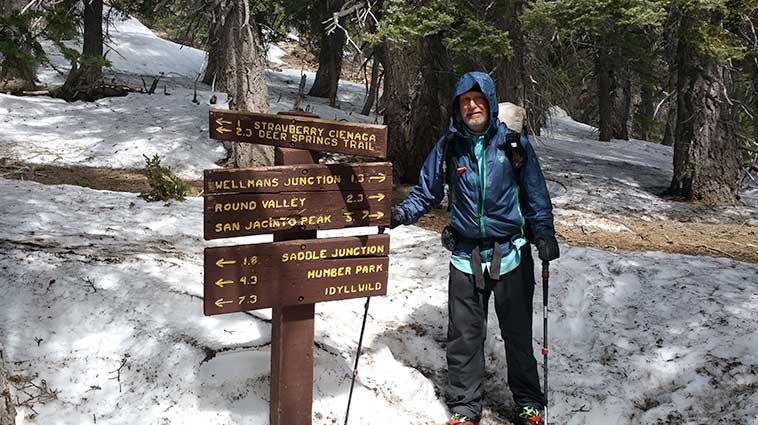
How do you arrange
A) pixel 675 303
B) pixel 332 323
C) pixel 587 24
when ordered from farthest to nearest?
pixel 587 24, pixel 675 303, pixel 332 323

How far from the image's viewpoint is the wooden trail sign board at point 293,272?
12.2 feet

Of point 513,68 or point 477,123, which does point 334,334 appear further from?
point 513,68

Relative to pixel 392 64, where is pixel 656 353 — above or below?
below

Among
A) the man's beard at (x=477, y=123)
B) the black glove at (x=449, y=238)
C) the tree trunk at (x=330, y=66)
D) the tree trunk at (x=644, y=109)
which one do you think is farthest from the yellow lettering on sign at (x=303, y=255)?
the tree trunk at (x=644, y=109)

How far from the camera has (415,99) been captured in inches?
456

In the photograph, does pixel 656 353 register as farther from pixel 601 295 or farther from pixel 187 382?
pixel 187 382

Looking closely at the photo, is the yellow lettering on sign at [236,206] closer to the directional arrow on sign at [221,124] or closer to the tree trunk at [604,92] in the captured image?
the directional arrow on sign at [221,124]

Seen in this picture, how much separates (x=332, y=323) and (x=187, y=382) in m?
1.50

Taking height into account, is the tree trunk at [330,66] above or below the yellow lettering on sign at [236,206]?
above

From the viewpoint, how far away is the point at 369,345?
5320 millimetres

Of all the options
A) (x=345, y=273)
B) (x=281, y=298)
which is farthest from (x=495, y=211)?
(x=281, y=298)

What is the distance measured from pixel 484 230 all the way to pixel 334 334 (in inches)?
64.7

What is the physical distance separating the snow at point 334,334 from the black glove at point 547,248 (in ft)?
4.39

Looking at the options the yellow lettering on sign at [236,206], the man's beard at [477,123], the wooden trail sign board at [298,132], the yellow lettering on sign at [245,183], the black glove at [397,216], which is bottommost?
the black glove at [397,216]
